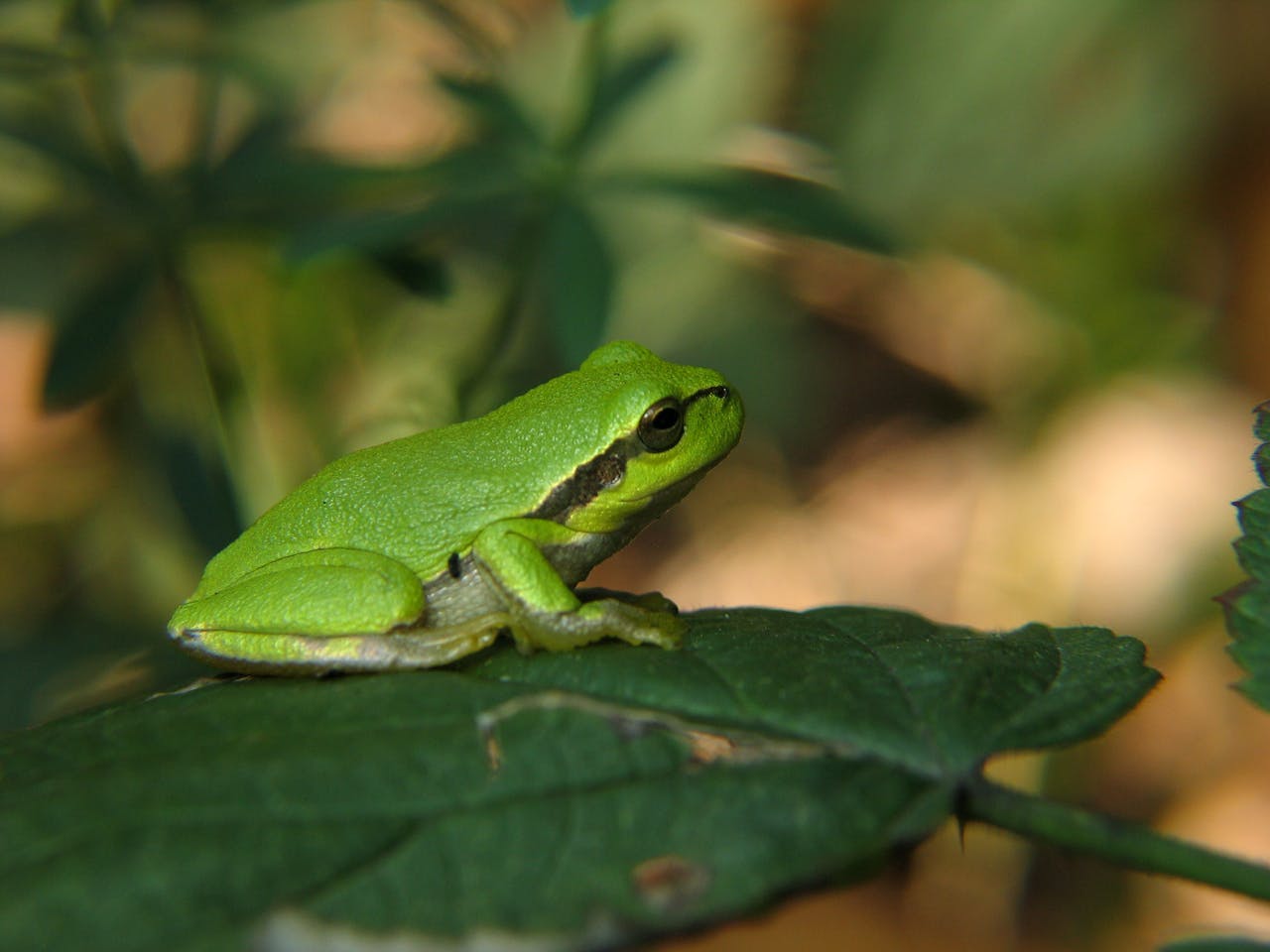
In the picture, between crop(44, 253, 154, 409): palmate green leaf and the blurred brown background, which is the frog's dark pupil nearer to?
the blurred brown background

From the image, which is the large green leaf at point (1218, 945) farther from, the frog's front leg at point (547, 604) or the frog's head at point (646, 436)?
the frog's head at point (646, 436)

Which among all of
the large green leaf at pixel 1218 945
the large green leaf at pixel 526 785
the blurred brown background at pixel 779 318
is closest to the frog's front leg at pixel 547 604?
the large green leaf at pixel 526 785

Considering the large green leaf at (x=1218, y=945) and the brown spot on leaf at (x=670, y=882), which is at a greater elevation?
the brown spot on leaf at (x=670, y=882)

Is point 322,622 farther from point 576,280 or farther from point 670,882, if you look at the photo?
point 576,280

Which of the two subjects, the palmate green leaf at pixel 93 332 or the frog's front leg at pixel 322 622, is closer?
the frog's front leg at pixel 322 622

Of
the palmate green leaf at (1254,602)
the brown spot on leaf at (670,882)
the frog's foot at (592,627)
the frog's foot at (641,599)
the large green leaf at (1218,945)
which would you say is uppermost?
the frog's foot at (641,599)

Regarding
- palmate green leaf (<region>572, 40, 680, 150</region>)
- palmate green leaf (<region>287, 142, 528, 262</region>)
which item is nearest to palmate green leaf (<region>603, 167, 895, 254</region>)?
palmate green leaf (<region>572, 40, 680, 150</region>)

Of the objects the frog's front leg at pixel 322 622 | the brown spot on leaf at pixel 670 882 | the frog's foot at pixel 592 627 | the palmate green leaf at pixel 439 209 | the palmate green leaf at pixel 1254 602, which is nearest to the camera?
the brown spot on leaf at pixel 670 882
